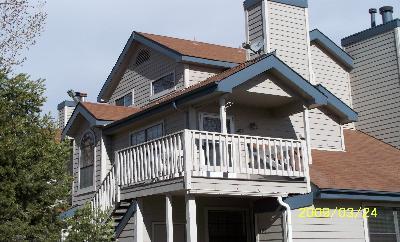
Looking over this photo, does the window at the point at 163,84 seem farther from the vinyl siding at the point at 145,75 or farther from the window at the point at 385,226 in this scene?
the window at the point at 385,226

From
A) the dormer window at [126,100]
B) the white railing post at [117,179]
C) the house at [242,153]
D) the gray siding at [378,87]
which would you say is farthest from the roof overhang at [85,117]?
the gray siding at [378,87]

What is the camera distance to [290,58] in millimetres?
18344

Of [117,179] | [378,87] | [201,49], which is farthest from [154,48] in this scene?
[378,87]

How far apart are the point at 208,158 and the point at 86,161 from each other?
27.7 feet

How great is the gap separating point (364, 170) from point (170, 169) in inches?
258

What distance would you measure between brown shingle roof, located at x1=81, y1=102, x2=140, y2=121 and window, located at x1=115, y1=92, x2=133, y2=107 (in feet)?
6.78

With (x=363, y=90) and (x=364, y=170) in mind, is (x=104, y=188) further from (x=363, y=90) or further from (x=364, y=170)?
(x=363, y=90)

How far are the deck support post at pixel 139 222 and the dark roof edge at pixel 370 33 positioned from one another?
11.7 metres

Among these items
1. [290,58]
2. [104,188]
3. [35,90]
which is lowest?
[104,188]

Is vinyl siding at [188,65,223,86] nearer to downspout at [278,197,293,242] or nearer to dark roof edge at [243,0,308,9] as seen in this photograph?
dark roof edge at [243,0,308,9]

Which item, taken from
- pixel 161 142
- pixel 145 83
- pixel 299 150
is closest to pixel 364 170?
pixel 299 150

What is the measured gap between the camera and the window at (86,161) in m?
20.4

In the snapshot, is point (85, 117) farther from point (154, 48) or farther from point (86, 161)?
point (154, 48)

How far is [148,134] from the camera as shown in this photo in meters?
18.1
